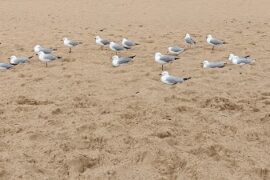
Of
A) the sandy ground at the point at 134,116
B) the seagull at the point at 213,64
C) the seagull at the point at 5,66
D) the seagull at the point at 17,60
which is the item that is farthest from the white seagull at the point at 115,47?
the seagull at the point at 5,66

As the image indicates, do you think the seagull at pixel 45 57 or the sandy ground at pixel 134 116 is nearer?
the sandy ground at pixel 134 116

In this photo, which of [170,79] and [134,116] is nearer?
[134,116]

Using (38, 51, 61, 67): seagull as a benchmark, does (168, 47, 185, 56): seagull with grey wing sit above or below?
below

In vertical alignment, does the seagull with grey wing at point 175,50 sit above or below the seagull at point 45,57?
below

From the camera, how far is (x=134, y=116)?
748 cm

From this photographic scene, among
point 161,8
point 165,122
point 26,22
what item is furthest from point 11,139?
point 161,8

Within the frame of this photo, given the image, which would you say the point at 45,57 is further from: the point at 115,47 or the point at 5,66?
the point at 115,47

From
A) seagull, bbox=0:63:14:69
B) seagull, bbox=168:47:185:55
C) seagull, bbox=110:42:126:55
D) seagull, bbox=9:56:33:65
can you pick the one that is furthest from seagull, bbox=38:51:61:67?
seagull, bbox=168:47:185:55

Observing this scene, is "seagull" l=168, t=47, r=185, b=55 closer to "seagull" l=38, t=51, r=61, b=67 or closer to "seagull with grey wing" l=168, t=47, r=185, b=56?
"seagull with grey wing" l=168, t=47, r=185, b=56

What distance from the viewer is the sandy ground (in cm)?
588

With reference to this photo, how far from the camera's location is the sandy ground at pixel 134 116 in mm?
5879

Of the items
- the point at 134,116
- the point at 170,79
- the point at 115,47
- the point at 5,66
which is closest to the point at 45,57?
the point at 5,66

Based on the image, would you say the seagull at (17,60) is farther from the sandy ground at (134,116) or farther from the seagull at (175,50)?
Answer: the seagull at (175,50)

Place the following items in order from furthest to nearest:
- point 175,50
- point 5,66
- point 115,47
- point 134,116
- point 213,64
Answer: point 115,47 → point 175,50 → point 213,64 → point 5,66 → point 134,116
